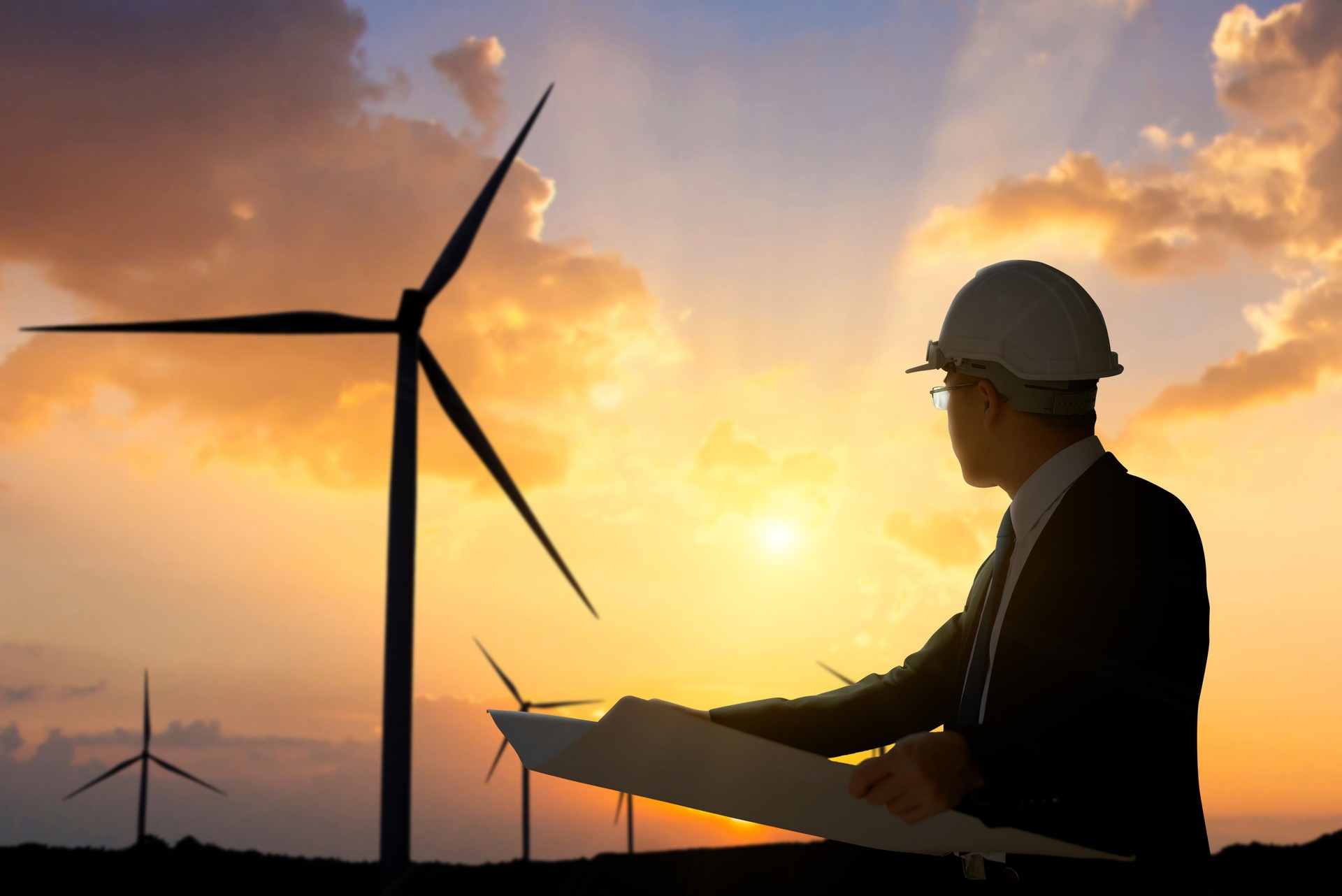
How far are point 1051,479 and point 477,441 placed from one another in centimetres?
2407

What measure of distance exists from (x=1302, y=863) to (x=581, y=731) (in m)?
22.9

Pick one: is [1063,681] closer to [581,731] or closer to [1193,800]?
[1193,800]

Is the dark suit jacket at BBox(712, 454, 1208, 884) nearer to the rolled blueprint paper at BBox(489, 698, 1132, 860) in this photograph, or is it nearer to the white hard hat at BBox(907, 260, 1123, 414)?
the rolled blueprint paper at BBox(489, 698, 1132, 860)

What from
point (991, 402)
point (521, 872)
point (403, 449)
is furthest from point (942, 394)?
point (403, 449)

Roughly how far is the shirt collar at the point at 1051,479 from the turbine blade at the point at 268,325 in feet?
81.7

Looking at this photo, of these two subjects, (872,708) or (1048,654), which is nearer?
(1048,654)

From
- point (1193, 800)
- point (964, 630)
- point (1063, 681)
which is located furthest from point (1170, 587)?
point (964, 630)

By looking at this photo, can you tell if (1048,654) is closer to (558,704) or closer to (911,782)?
(911,782)

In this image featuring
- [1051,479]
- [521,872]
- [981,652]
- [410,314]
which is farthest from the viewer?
[410,314]

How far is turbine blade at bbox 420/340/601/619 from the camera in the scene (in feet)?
89.5

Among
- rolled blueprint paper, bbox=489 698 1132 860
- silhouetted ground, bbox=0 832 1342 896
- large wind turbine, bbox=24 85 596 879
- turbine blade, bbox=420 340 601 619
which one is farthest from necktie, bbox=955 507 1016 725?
turbine blade, bbox=420 340 601 619

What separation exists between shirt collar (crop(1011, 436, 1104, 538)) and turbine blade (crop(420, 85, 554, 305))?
25516 millimetres

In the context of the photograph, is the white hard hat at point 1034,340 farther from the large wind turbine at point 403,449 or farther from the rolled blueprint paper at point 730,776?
the large wind turbine at point 403,449

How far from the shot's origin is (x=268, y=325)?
89.7 feet
